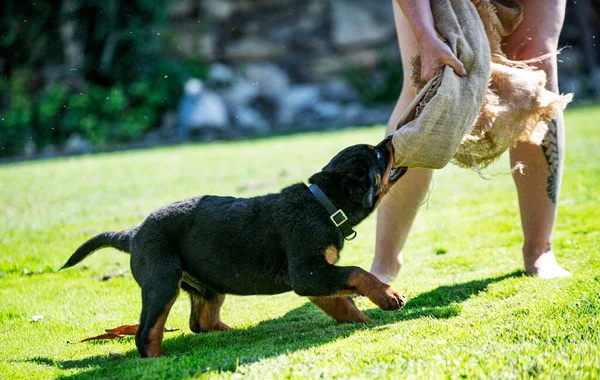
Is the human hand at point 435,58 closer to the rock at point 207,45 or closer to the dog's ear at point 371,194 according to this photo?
the dog's ear at point 371,194

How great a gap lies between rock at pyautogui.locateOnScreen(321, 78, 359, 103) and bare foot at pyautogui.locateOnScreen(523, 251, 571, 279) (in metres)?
12.6

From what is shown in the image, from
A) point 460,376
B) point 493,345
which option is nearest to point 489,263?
point 493,345

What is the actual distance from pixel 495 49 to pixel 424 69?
0.55 metres

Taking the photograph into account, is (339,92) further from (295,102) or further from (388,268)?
(388,268)

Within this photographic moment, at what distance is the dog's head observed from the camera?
361 cm

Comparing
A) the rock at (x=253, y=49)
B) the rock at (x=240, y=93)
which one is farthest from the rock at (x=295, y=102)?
the rock at (x=253, y=49)

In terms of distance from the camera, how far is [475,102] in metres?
3.67

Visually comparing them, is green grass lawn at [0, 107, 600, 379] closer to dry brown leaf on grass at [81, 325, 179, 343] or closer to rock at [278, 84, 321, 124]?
dry brown leaf on grass at [81, 325, 179, 343]

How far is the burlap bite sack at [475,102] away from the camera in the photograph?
11.9ft

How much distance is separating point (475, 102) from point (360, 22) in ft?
44.6

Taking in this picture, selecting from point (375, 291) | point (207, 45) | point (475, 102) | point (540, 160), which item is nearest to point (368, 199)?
point (375, 291)

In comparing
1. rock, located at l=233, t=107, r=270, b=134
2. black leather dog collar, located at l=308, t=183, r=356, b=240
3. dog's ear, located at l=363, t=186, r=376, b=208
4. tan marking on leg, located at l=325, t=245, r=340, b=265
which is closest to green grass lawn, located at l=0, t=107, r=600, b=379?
tan marking on leg, located at l=325, t=245, r=340, b=265

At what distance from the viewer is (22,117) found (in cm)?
1390

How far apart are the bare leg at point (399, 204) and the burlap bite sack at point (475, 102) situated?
0.99 feet
